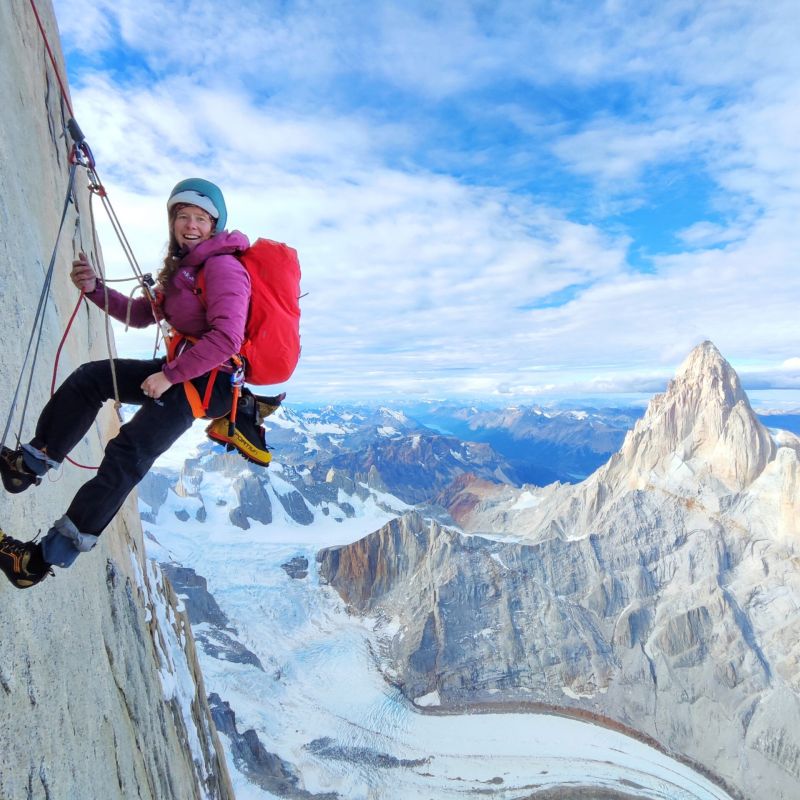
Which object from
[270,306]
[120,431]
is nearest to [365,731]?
[120,431]

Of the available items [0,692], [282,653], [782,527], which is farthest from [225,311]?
[782,527]

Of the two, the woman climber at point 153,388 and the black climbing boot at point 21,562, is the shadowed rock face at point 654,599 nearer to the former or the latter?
the woman climber at point 153,388

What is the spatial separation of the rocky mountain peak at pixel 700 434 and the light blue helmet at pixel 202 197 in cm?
10317

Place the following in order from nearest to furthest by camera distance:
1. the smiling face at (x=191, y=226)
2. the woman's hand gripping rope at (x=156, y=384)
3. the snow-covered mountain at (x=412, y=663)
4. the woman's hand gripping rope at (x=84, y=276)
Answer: the woman's hand gripping rope at (x=156, y=384)
the smiling face at (x=191, y=226)
the woman's hand gripping rope at (x=84, y=276)
the snow-covered mountain at (x=412, y=663)

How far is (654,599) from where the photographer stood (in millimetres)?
79750

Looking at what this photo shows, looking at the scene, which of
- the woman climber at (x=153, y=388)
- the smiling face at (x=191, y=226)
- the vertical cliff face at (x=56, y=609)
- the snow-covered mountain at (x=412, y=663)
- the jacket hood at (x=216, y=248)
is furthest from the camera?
the snow-covered mountain at (x=412, y=663)

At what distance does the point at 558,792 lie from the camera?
52.2 meters

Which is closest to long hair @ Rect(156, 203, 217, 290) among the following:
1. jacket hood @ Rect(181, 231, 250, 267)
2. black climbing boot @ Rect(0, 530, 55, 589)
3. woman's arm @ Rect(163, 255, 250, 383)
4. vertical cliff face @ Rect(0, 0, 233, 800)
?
jacket hood @ Rect(181, 231, 250, 267)

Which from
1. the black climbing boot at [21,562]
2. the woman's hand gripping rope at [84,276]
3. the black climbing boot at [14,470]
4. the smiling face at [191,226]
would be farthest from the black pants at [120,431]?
the smiling face at [191,226]

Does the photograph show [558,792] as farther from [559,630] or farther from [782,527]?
[782,527]

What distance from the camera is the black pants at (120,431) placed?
432cm

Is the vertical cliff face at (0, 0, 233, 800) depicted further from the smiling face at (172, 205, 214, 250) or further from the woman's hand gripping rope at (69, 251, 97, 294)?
the smiling face at (172, 205, 214, 250)

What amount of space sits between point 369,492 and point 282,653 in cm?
8601

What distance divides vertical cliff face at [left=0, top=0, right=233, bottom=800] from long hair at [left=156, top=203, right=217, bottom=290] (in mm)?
1746
